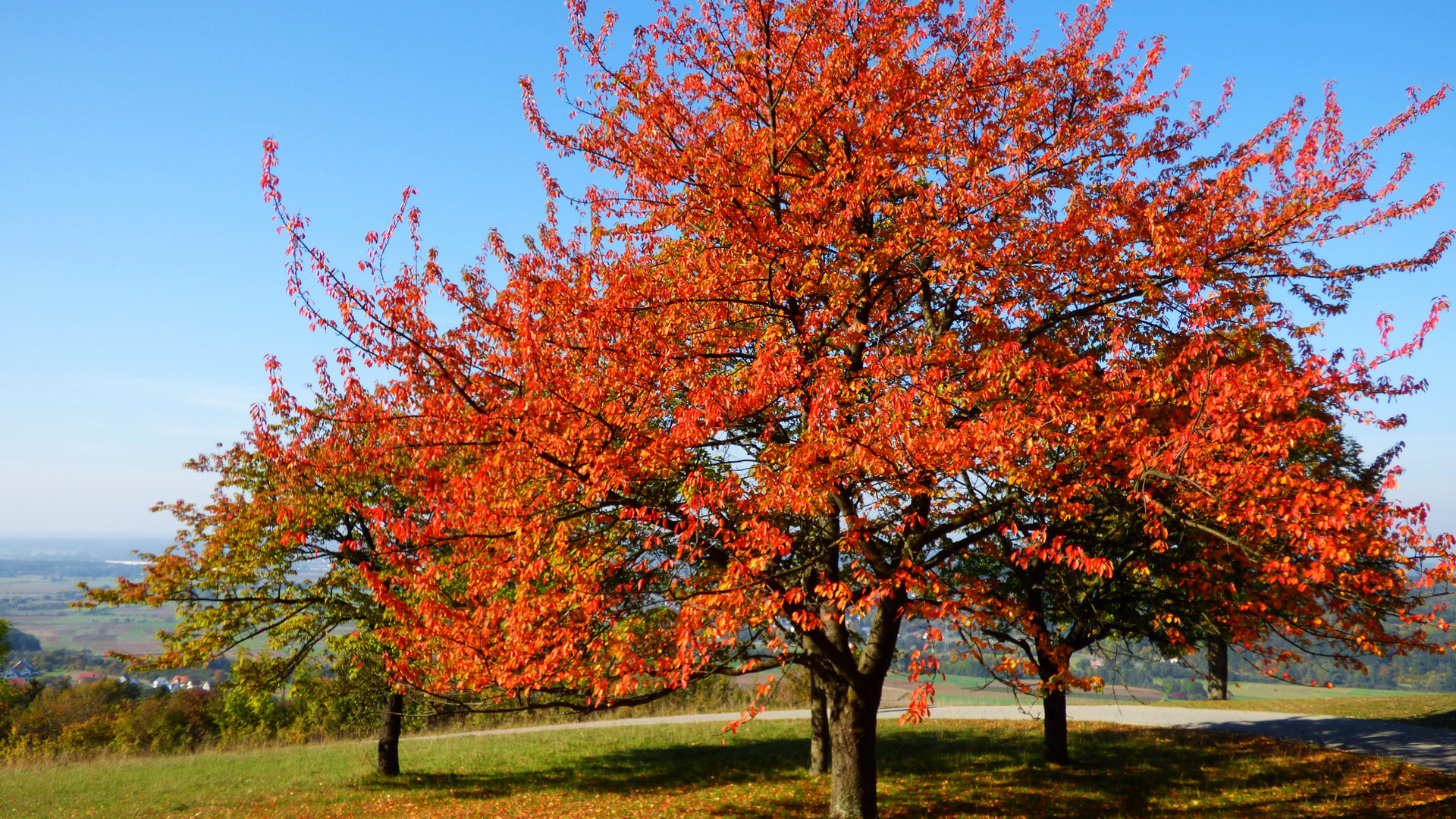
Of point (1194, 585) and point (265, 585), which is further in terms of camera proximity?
point (265, 585)

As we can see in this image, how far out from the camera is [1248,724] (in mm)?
22406

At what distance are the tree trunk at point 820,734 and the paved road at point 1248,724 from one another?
4249 mm

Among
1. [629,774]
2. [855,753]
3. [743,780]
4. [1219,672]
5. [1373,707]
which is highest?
[855,753]

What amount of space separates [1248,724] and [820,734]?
15328 mm

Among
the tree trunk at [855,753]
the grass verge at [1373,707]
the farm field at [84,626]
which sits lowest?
the farm field at [84,626]

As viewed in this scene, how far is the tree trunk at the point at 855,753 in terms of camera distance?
1110 centimetres

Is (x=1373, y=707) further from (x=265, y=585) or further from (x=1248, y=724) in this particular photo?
(x=265, y=585)

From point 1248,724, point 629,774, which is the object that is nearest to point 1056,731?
point 629,774

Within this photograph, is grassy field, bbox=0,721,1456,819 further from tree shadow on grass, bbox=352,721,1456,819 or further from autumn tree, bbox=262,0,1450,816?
autumn tree, bbox=262,0,1450,816

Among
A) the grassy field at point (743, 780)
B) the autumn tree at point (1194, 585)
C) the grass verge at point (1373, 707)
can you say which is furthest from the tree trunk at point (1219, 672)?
the autumn tree at point (1194, 585)

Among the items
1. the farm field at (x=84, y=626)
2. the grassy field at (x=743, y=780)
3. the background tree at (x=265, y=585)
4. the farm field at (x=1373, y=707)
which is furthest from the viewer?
the farm field at (x=84, y=626)

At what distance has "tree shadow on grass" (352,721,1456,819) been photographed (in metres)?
12.5

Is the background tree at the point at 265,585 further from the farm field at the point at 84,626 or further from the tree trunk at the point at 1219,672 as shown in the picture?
the farm field at the point at 84,626

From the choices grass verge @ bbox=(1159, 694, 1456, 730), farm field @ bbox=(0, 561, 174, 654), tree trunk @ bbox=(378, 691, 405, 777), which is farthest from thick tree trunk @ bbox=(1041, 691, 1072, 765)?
farm field @ bbox=(0, 561, 174, 654)
